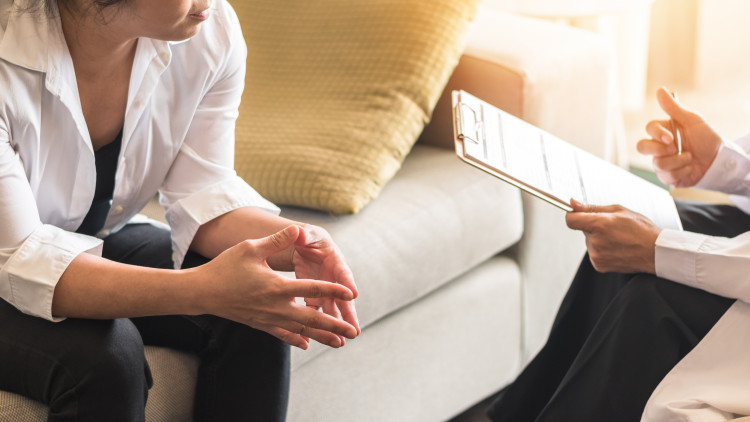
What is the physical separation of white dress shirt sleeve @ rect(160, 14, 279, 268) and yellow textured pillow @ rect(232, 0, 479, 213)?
0.26m

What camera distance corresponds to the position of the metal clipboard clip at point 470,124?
3.77 ft

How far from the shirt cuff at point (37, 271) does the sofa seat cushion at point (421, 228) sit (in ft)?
1.59

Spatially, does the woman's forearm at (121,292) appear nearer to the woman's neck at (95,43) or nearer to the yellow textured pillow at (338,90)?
the woman's neck at (95,43)

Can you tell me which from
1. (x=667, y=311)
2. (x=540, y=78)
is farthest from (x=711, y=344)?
(x=540, y=78)

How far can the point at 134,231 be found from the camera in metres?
1.26

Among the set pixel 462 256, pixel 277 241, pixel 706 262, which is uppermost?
pixel 277 241

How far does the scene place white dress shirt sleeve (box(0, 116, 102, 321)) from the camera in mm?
960

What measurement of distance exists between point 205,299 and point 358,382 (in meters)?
0.51

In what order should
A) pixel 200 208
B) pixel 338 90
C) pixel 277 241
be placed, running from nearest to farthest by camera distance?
pixel 277 241, pixel 200 208, pixel 338 90

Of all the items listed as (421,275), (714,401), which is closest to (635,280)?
(714,401)

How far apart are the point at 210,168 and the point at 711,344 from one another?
67cm

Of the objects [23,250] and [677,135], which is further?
[677,135]

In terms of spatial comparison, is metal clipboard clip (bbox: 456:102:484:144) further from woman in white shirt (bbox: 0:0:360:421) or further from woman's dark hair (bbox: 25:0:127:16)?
woman's dark hair (bbox: 25:0:127:16)

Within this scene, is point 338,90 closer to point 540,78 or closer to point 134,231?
point 540,78
